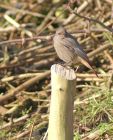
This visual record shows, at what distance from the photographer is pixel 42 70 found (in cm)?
556

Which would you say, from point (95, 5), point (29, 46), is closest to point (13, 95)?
point (29, 46)

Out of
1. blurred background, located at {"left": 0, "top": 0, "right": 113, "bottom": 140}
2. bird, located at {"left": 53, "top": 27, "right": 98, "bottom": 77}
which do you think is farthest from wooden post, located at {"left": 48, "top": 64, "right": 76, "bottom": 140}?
blurred background, located at {"left": 0, "top": 0, "right": 113, "bottom": 140}

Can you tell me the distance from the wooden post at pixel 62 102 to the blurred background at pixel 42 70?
0.72 meters

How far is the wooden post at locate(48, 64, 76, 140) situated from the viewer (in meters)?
3.34

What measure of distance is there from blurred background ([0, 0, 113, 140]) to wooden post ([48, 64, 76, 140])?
2.38 ft

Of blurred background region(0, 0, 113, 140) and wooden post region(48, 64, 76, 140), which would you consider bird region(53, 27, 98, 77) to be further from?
blurred background region(0, 0, 113, 140)

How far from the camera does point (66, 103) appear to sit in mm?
3359

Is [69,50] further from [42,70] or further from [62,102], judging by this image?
[42,70]

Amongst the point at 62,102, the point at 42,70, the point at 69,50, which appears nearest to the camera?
the point at 62,102

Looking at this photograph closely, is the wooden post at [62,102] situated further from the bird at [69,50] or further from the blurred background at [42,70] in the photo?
the blurred background at [42,70]

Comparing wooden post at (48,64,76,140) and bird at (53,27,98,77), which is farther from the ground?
bird at (53,27,98,77)

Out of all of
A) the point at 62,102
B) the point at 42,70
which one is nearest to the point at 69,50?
the point at 62,102

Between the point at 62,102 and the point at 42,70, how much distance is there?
2.22m

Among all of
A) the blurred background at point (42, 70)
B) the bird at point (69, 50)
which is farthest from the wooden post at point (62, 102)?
the blurred background at point (42, 70)
